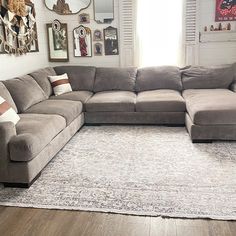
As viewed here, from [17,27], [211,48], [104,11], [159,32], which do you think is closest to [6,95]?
[17,27]

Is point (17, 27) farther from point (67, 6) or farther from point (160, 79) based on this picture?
point (160, 79)

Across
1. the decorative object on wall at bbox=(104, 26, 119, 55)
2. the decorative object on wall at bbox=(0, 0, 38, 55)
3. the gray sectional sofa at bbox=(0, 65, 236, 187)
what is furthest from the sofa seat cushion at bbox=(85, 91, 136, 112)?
the decorative object on wall at bbox=(0, 0, 38, 55)

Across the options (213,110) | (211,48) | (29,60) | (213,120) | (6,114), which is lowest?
(213,120)

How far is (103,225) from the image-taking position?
1.98 meters

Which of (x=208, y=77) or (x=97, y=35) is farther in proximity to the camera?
(x=97, y=35)

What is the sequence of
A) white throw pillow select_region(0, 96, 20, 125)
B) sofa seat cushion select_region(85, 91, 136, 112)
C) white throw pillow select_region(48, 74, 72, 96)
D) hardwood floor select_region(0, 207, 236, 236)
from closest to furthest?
1. hardwood floor select_region(0, 207, 236, 236)
2. white throw pillow select_region(0, 96, 20, 125)
3. sofa seat cushion select_region(85, 91, 136, 112)
4. white throw pillow select_region(48, 74, 72, 96)

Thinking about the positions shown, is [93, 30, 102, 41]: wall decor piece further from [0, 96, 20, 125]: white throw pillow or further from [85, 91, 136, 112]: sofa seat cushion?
[0, 96, 20, 125]: white throw pillow

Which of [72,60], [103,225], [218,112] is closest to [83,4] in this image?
[72,60]

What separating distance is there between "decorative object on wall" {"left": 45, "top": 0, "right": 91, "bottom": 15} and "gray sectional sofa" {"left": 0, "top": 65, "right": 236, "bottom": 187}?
3.10ft

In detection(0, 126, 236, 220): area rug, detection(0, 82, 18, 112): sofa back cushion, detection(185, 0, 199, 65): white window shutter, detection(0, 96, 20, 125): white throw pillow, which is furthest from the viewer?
detection(185, 0, 199, 65): white window shutter

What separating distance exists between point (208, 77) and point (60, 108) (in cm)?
229

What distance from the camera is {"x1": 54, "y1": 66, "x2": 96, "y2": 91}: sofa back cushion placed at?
15.2 feet

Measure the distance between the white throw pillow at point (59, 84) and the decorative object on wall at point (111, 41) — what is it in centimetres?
95

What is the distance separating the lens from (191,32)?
466cm
